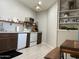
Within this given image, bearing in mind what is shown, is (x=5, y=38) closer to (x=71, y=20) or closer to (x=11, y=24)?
(x=11, y=24)

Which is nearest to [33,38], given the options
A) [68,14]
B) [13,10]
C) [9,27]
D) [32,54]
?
[9,27]

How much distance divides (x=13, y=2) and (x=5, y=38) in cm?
242

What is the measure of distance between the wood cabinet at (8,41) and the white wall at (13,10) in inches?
46.0

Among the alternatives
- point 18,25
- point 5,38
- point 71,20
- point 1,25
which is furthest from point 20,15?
point 71,20

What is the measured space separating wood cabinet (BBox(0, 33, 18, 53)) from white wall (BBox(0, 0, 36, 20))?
3.83ft

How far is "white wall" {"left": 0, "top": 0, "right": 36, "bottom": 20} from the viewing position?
4995mm

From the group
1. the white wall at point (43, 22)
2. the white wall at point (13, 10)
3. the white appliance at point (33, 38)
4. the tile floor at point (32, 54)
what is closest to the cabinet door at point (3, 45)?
the tile floor at point (32, 54)

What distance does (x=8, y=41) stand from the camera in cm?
443

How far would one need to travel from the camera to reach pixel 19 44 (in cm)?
522

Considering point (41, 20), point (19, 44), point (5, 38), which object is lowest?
point (19, 44)

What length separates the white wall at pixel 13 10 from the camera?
500 cm

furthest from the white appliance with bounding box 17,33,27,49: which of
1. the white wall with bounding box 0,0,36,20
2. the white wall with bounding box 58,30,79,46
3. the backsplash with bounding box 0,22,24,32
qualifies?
the white wall with bounding box 58,30,79,46

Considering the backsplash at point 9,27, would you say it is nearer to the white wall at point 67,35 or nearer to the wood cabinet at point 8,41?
the wood cabinet at point 8,41

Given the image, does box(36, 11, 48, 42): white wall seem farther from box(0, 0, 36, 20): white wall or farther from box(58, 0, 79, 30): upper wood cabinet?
box(58, 0, 79, 30): upper wood cabinet
